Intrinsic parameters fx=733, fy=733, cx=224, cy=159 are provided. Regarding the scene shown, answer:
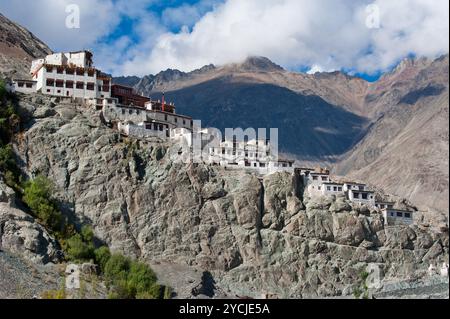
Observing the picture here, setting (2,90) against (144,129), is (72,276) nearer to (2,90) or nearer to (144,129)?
(144,129)

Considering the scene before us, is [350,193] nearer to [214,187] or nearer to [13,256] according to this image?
[214,187]

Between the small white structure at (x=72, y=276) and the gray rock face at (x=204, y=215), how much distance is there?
12991 millimetres

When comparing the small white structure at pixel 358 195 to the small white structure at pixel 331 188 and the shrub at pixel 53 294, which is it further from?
the shrub at pixel 53 294

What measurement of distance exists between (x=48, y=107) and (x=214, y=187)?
25151mm

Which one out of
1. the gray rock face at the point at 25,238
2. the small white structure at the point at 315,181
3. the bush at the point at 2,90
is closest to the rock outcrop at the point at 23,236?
the gray rock face at the point at 25,238

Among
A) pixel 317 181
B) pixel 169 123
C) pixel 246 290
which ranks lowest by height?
pixel 246 290

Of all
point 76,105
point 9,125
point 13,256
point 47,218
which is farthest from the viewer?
point 76,105

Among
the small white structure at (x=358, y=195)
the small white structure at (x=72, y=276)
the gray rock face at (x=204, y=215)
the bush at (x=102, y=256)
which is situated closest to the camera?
the small white structure at (x=72, y=276)

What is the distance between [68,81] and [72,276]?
35681 mm

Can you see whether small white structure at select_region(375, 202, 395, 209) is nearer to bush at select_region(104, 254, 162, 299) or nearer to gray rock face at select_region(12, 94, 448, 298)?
gray rock face at select_region(12, 94, 448, 298)

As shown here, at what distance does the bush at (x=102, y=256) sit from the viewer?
284ft

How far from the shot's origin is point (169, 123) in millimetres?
108062
